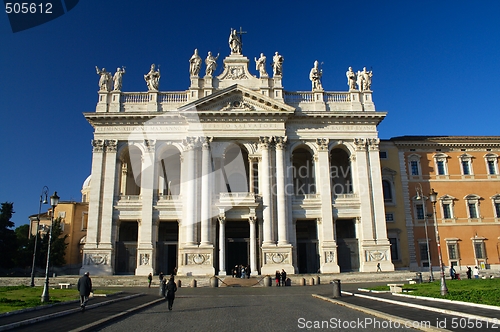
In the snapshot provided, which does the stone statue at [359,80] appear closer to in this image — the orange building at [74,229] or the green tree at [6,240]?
the orange building at [74,229]

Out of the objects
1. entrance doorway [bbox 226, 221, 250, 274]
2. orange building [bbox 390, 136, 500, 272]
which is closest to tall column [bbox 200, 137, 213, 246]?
entrance doorway [bbox 226, 221, 250, 274]

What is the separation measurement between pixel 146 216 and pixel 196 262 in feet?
20.5

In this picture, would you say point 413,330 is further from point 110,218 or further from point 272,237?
point 110,218

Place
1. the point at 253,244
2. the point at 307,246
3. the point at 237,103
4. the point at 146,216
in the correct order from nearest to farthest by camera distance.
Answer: the point at 253,244 < the point at 146,216 < the point at 237,103 < the point at 307,246

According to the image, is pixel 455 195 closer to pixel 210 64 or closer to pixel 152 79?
pixel 210 64

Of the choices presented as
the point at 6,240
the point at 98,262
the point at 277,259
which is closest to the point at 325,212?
the point at 277,259

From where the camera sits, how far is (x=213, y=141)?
38.8m

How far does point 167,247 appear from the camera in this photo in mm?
39000

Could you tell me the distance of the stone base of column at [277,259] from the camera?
117 ft

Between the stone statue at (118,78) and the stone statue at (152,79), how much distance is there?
2.35 m

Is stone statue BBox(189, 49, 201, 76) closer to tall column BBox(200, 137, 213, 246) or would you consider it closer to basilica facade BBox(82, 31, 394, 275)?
basilica facade BBox(82, 31, 394, 275)

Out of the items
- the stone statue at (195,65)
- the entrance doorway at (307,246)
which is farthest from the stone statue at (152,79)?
the entrance doorway at (307,246)

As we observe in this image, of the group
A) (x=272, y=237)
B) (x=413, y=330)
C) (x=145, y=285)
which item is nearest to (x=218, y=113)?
(x=272, y=237)

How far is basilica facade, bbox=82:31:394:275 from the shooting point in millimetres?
36969
